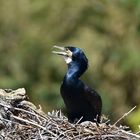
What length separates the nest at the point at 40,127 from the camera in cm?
980

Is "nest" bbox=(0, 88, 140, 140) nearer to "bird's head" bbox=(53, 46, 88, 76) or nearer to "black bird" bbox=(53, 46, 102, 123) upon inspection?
"black bird" bbox=(53, 46, 102, 123)

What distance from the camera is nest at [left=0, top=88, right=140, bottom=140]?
9797 mm

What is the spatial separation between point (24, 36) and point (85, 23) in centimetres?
140

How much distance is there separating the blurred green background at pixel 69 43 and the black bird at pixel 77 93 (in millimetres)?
9464

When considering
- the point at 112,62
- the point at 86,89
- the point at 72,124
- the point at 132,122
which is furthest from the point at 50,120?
the point at 112,62

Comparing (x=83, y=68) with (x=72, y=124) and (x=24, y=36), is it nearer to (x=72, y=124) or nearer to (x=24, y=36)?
(x=72, y=124)

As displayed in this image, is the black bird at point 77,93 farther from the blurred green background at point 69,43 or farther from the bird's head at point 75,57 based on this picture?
the blurred green background at point 69,43

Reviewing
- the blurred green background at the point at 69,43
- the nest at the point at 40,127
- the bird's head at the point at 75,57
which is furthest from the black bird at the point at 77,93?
the blurred green background at the point at 69,43

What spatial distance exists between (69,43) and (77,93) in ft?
35.1

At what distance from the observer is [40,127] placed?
9.88 meters

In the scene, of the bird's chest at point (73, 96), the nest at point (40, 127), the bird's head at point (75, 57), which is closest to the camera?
the nest at point (40, 127)

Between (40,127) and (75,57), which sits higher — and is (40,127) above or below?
below

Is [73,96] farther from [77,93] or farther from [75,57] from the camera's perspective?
[75,57]

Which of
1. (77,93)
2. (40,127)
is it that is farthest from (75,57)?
(40,127)
